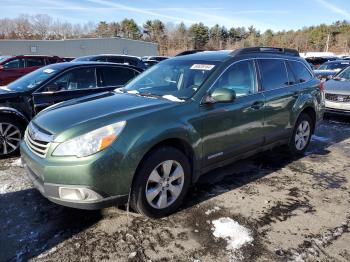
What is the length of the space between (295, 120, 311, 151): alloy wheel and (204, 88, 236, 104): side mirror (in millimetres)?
2380

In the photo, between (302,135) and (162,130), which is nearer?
(162,130)

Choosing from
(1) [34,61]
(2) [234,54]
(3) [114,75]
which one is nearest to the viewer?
(2) [234,54]

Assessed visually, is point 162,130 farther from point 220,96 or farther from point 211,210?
point 211,210

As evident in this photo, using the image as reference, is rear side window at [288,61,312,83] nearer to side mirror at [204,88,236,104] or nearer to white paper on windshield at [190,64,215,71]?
white paper on windshield at [190,64,215,71]

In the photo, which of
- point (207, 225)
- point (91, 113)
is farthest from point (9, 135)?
point (207, 225)

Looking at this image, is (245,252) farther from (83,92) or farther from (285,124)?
(83,92)

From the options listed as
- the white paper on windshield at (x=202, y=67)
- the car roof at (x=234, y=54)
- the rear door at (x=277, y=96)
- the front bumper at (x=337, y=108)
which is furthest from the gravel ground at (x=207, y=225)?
the front bumper at (x=337, y=108)

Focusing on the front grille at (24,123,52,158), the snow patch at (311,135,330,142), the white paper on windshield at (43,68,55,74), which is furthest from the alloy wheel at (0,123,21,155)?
the snow patch at (311,135,330,142)

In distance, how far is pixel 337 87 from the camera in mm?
9492

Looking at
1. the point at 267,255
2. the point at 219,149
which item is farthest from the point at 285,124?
the point at 267,255

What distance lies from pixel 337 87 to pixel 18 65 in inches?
451

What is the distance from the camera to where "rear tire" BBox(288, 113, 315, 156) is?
593 centimetres

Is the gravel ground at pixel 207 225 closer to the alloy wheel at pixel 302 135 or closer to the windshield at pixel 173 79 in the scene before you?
the alloy wheel at pixel 302 135

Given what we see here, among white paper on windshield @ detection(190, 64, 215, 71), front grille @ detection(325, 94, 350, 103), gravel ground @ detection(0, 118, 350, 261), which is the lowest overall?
gravel ground @ detection(0, 118, 350, 261)
